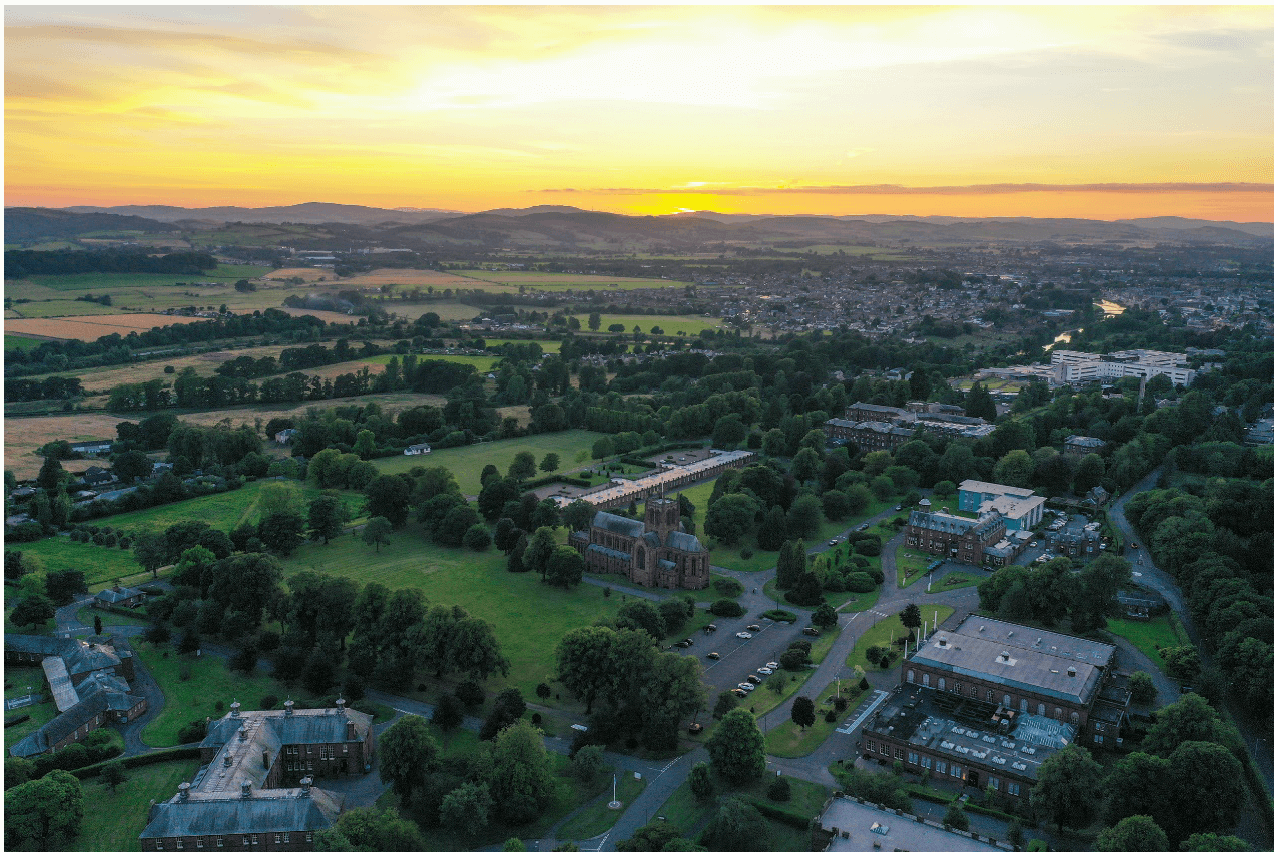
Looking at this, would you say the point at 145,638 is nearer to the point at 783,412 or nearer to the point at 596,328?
the point at 783,412

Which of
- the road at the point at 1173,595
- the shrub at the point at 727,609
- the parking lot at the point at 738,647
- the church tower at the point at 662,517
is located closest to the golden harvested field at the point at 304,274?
the church tower at the point at 662,517

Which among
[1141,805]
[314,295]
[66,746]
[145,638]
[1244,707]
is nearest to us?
[1141,805]

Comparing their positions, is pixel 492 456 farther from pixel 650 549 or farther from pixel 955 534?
pixel 955 534

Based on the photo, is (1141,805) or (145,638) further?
(145,638)

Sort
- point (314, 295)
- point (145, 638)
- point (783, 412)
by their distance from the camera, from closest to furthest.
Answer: point (145, 638)
point (783, 412)
point (314, 295)

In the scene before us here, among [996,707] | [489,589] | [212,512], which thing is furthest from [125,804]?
[212,512]

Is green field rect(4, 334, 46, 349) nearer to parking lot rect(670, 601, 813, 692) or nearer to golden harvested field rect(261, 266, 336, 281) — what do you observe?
golden harvested field rect(261, 266, 336, 281)

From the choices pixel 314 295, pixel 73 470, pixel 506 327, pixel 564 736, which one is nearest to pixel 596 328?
pixel 506 327
